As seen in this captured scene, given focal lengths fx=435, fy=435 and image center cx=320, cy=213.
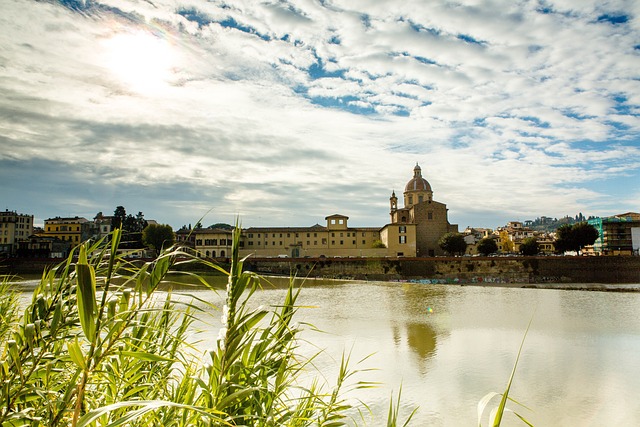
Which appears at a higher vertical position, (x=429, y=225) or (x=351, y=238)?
(x=429, y=225)

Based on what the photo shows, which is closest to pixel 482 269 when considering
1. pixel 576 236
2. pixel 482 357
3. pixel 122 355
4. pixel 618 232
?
pixel 576 236

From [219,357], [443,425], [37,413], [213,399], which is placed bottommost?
[443,425]

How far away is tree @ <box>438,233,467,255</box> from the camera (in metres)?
55.4

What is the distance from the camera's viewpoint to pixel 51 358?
220cm

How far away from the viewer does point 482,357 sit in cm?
1155

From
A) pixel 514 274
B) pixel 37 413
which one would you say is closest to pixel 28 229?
pixel 514 274

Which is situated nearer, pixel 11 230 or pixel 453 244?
pixel 453 244

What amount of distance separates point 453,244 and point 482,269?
24.3 ft

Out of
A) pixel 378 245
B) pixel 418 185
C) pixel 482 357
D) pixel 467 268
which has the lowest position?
pixel 482 357

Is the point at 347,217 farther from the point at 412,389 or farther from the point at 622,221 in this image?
the point at 412,389

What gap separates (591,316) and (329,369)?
15678 millimetres

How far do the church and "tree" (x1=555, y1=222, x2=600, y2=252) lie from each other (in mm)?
13381

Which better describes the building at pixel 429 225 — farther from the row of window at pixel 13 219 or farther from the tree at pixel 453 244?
the row of window at pixel 13 219

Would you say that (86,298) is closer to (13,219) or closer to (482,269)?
(482,269)
